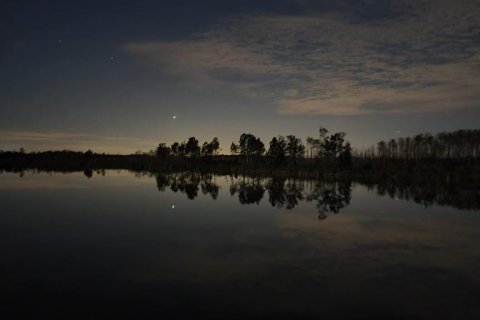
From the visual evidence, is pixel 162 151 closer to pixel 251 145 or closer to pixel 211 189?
pixel 251 145

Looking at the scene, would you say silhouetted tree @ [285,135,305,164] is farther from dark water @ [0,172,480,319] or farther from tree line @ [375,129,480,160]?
dark water @ [0,172,480,319]

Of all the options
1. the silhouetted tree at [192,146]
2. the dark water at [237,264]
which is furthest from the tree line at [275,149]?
the dark water at [237,264]

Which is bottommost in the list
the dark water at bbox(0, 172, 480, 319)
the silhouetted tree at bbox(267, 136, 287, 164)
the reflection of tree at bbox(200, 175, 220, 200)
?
the dark water at bbox(0, 172, 480, 319)

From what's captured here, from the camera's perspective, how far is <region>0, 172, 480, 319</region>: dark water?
956cm

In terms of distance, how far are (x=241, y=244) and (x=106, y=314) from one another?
8140 millimetres

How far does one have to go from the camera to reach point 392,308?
9.65 m

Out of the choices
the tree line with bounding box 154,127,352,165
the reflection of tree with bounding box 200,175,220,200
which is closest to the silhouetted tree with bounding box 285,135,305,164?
the tree line with bounding box 154,127,352,165

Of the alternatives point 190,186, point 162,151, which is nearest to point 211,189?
point 190,186

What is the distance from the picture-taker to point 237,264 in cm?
1340

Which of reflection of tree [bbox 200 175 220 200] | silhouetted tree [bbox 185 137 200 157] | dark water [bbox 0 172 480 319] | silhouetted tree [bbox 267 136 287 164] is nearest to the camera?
dark water [bbox 0 172 480 319]

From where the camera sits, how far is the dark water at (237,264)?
956 cm

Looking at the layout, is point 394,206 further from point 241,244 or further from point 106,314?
point 106,314

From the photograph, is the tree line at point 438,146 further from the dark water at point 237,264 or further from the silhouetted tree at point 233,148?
the dark water at point 237,264

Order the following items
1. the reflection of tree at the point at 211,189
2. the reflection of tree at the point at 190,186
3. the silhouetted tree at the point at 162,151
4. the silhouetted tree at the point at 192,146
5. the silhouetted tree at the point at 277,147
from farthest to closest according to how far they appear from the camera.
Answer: the silhouetted tree at the point at 162,151
the silhouetted tree at the point at 192,146
the silhouetted tree at the point at 277,147
the reflection of tree at the point at 190,186
the reflection of tree at the point at 211,189
